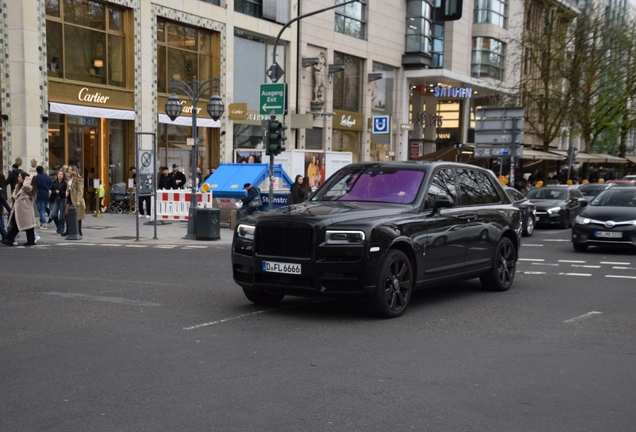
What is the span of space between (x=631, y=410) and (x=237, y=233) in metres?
4.95

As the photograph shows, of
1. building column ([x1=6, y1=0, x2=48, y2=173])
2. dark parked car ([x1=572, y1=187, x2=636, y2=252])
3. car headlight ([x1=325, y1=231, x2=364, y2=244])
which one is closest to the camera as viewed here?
car headlight ([x1=325, y1=231, x2=364, y2=244])

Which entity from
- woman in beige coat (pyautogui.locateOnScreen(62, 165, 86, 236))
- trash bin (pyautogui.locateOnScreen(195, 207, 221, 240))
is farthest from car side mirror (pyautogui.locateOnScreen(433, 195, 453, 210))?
woman in beige coat (pyautogui.locateOnScreen(62, 165, 86, 236))

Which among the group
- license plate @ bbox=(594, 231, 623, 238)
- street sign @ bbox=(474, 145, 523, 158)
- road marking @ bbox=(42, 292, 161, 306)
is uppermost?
street sign @ bbox=(474, 145, 523, 158)

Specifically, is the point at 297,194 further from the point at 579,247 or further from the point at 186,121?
the point at 186,121

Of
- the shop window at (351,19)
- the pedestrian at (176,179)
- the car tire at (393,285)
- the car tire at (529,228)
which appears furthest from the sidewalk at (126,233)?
the shop window at (351,19)

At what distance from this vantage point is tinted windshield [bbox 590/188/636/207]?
17.9m

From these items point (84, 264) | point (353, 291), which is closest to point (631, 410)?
point (353, 291)

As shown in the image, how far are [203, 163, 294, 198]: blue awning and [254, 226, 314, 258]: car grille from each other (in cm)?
1473

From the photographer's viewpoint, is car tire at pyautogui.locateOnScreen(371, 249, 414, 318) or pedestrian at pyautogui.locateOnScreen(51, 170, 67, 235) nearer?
car tire at pyautogui.locateOnScreen(371, 249, 414, 318)

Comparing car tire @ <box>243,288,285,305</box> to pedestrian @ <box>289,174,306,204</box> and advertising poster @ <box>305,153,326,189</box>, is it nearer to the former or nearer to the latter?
pedestrian @ <box>289,174,306,204</box>

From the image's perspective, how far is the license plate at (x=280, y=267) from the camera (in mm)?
8164

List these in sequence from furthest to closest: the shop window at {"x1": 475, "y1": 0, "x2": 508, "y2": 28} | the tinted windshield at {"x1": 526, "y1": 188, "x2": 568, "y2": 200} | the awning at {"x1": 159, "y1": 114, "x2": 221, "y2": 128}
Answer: the shop window at {"x1": 475, "y1": 0, "x2": 508, "y2": 28}
the awning at {"x1": 159, "y1": 114, "x2": 221, "y2": 128}
the tinted windshield at {"x1": 526, "y1": 188, "x2": 568, "y2": 200}

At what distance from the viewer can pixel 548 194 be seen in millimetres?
26453

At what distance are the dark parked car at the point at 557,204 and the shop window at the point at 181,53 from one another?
1465 centimetres
